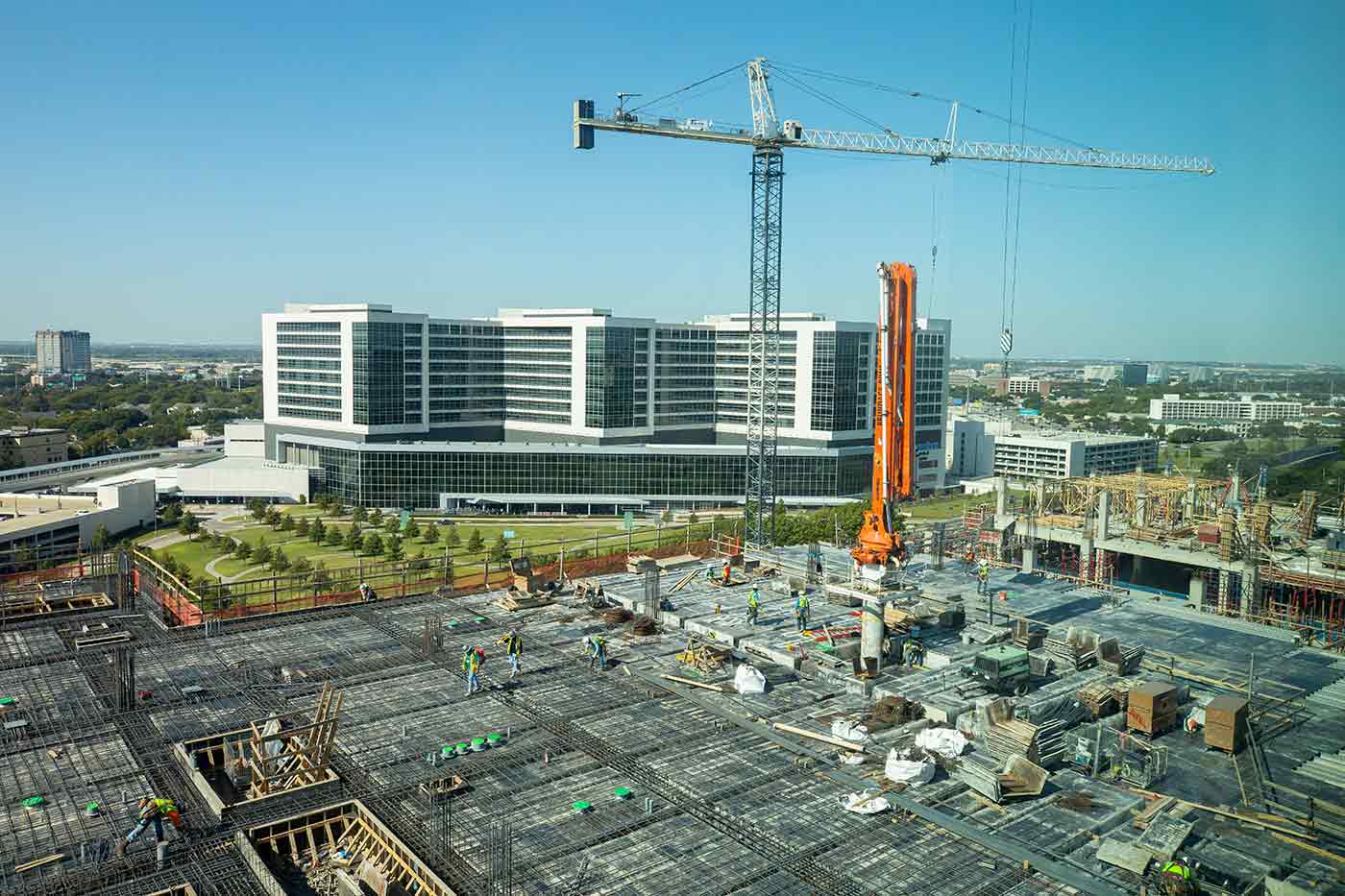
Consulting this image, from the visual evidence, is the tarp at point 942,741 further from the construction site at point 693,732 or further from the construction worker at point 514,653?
the construction worker at point 514,653

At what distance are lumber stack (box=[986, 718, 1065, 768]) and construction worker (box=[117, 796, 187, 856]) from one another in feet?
49.0

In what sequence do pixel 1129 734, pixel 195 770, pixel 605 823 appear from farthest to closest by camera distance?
pixel 1129 734 → pixel 195 770 → pixel 605 823

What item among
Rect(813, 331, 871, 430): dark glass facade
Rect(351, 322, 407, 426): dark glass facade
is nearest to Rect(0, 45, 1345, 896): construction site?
Rect(813, 331, 871, 430): dark glass facade

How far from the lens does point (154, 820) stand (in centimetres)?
1415

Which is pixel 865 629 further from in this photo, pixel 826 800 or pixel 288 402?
pixel 288 402

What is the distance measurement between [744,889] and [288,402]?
237ft

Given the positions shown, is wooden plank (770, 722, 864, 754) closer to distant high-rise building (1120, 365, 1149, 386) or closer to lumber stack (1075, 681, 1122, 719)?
lumber stack (1075, 681, 1122, 719)

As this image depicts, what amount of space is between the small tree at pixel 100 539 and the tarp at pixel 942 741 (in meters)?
45.7

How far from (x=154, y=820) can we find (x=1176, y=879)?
15643 millimetres

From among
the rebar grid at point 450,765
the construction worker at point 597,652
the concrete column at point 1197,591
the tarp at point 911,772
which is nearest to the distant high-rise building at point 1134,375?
the concrete column at point 1197,591

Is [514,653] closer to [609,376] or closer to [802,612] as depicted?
[802,612]

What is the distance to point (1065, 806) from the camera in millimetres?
16109

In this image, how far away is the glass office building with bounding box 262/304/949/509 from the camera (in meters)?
66.8

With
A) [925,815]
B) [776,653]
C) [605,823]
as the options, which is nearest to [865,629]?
[776,653]
